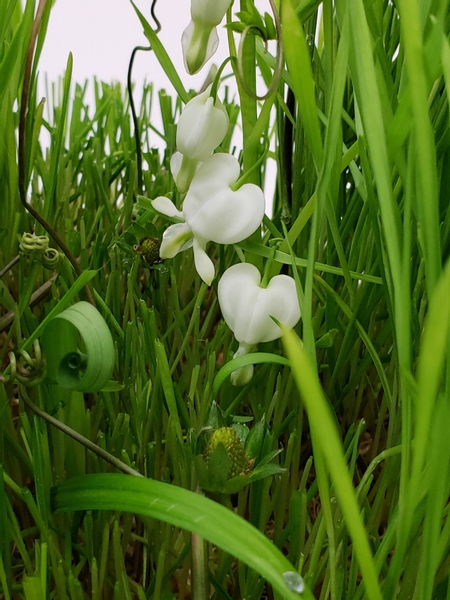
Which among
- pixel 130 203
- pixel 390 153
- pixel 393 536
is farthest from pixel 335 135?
pixel 130 203

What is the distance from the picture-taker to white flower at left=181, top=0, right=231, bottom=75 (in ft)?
0.63

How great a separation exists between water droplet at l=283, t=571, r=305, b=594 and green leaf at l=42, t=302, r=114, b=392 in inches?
3.2

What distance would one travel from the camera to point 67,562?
224 mm

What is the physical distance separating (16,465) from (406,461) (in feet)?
0.67

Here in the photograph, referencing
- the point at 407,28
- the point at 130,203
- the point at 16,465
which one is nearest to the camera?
the point at 407,28

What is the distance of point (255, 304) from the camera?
20cm

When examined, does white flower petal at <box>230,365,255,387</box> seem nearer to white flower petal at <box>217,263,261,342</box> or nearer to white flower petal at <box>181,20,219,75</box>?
white flower petal at <box>217,263,261,342</box>

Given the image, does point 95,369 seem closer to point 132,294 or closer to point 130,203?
point 132,294

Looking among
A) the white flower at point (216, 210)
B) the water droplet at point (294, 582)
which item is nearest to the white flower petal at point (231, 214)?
the white flower at point (216, 210)

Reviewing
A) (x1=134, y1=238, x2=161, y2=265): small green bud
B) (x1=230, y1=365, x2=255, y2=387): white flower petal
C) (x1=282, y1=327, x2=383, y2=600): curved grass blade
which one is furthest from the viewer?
(x1=134, y1=238, x2=161, y2=265): small green bud

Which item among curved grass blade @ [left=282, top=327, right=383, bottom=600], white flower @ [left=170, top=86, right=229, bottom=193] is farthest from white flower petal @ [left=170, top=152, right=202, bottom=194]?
curved grass blade @ [left=282, top=327, right=383, bottom=600]

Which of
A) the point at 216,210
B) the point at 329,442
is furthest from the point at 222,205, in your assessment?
the point at 329,442

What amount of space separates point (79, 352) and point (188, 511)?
7 cm

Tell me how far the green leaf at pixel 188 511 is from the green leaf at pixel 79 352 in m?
0.04
